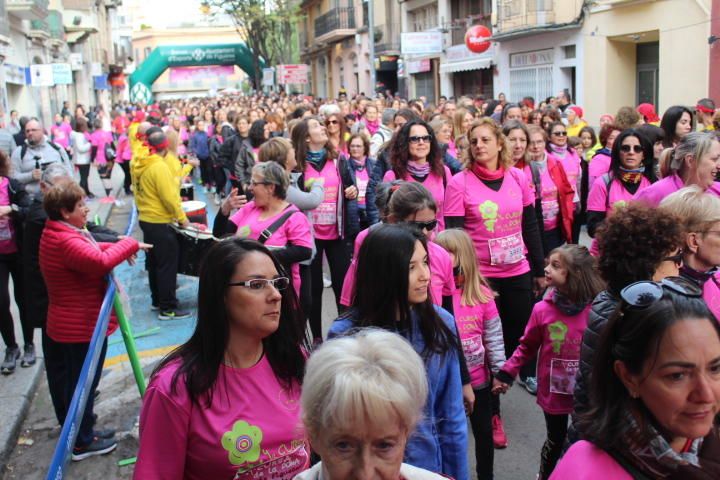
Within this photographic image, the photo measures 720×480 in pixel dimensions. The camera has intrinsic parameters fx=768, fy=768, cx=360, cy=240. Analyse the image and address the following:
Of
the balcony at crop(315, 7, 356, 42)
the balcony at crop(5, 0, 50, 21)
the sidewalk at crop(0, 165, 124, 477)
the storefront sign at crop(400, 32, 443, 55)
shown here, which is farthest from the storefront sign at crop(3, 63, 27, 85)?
the balcony at crop(315, 7, 356, 42)

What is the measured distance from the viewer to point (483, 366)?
4.13 metres

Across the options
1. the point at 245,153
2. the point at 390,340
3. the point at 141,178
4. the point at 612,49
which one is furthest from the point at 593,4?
the point at 390,340

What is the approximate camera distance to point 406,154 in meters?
6.04

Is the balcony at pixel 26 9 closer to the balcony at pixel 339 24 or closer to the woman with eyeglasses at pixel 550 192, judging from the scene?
the balcony at pixel 339 24

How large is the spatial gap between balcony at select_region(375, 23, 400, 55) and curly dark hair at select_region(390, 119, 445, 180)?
3337 cm

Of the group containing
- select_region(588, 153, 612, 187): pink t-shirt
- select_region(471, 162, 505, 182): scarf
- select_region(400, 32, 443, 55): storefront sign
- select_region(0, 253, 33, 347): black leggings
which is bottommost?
select_region(0, 253, 33, 347): black leggings

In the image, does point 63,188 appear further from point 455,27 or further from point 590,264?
point 455,27

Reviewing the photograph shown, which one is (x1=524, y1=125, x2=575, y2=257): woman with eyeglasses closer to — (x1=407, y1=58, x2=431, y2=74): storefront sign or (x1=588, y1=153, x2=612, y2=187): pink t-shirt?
(x1=588, y1=153, x2=612, y2=187): pink t-shirt

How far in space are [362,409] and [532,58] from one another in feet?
85.0

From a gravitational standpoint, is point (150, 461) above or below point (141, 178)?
below

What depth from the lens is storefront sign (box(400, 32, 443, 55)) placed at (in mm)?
31328

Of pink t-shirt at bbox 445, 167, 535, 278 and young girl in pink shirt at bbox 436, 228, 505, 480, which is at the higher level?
pink t-shirt at bbox 445, 167, 535, 278

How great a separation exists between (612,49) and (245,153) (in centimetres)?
1585

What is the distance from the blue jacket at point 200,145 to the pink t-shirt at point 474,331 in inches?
564
